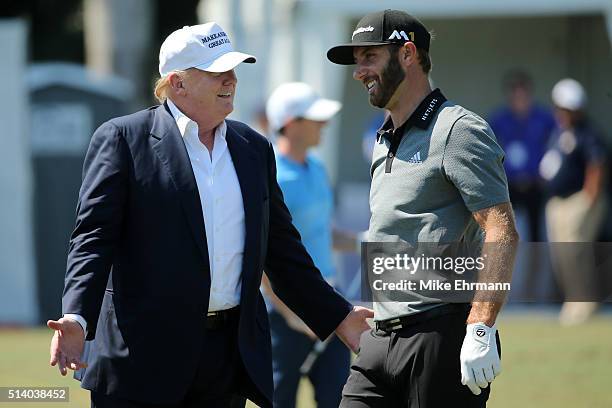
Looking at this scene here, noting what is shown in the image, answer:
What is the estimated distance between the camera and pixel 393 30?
482 cm

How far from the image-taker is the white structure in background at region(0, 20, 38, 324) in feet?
45.9

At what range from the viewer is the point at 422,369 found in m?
4.61

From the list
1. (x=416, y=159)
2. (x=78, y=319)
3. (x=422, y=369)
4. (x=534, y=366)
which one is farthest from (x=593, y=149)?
(x=78, y=319)

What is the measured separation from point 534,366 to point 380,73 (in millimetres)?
5960

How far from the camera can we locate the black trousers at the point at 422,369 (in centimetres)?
459

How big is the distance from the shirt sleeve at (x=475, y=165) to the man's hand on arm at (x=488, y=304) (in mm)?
51

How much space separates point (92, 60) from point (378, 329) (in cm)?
1603

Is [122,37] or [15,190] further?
[122,37]

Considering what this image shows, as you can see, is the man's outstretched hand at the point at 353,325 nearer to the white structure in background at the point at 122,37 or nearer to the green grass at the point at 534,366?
the green grass at the point at 534,366

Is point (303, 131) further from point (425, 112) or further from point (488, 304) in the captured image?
point (488, 304)

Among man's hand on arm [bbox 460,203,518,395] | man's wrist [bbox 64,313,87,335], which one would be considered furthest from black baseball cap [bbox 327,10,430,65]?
man's wrist [bbox 64,313,87,335]

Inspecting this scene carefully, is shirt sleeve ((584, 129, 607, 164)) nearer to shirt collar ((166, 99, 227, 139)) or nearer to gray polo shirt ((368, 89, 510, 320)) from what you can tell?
gray polo shirt ((368, 89, 510, 320))

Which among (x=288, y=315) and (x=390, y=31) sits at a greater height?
(x=390, y=31)

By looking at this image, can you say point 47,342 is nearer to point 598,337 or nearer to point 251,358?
point 598,337
